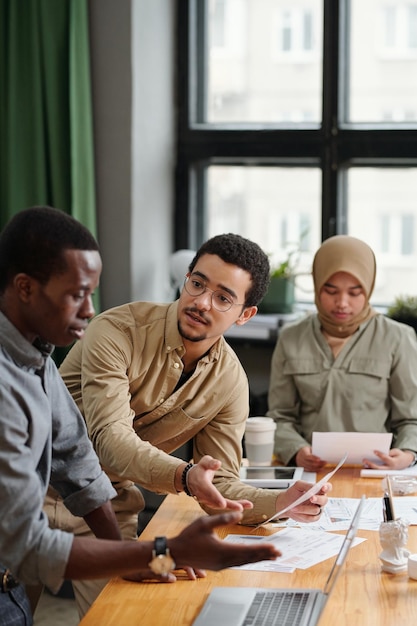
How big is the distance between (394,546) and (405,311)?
1810mm

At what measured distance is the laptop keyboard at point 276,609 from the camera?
1.73m

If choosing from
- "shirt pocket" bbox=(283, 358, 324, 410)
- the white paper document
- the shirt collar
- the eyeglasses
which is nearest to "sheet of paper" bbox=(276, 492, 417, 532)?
the white paper document

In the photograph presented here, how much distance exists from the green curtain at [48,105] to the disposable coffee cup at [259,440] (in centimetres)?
131

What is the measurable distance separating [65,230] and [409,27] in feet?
9.28

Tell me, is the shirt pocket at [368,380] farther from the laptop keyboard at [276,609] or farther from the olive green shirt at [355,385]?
the laptop keyboard at [276,609]

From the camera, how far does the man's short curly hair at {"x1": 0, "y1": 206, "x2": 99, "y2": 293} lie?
1.50m

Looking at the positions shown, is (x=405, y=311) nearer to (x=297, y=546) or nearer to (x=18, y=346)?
(x=297, y=546)

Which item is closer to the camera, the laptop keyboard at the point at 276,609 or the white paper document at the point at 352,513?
the laptop keyboard at the point at 276,609

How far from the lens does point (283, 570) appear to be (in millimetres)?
2006

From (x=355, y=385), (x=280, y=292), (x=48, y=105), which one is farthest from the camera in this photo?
(x=280, y=292)

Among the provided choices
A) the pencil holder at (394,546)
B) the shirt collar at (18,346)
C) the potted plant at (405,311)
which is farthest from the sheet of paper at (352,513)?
the potted plant at (405,311)

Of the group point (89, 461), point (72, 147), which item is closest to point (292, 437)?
point (89, 461)

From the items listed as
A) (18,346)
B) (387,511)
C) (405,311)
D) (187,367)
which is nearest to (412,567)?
(387,511)

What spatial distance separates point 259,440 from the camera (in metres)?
2.96
